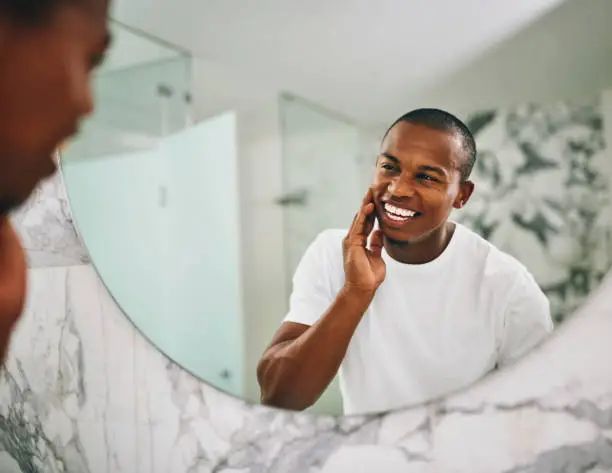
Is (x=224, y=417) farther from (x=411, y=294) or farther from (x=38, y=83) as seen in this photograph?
(x=38, y=83)

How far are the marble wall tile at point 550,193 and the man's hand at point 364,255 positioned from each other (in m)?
0.10

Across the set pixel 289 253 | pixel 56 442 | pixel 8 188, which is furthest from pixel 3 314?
pixel 56 442

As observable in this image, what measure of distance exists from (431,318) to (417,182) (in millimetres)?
144

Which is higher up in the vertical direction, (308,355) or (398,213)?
(398,213)

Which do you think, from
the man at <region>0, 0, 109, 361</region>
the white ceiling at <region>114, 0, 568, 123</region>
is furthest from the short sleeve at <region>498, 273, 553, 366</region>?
the man at <region>0, 0, 109, 361</region>

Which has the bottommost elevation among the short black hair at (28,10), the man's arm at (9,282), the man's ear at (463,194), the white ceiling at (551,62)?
the man's arm at (9,282)

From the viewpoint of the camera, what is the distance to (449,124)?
22.0 inches

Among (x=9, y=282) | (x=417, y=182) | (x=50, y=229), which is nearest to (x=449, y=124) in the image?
(x=417, y=182)

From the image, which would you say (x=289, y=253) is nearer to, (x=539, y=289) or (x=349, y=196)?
(x=349, y=196)

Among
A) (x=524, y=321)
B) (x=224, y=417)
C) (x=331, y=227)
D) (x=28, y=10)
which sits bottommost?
(x=224, y=417)

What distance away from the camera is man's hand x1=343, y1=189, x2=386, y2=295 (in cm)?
60

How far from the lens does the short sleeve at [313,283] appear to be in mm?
622

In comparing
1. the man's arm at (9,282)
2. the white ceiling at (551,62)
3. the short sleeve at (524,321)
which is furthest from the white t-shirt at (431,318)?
the man's arm at (9,282)

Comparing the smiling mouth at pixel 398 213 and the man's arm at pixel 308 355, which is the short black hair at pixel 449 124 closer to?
the smiling mouth at pixel 398 213
